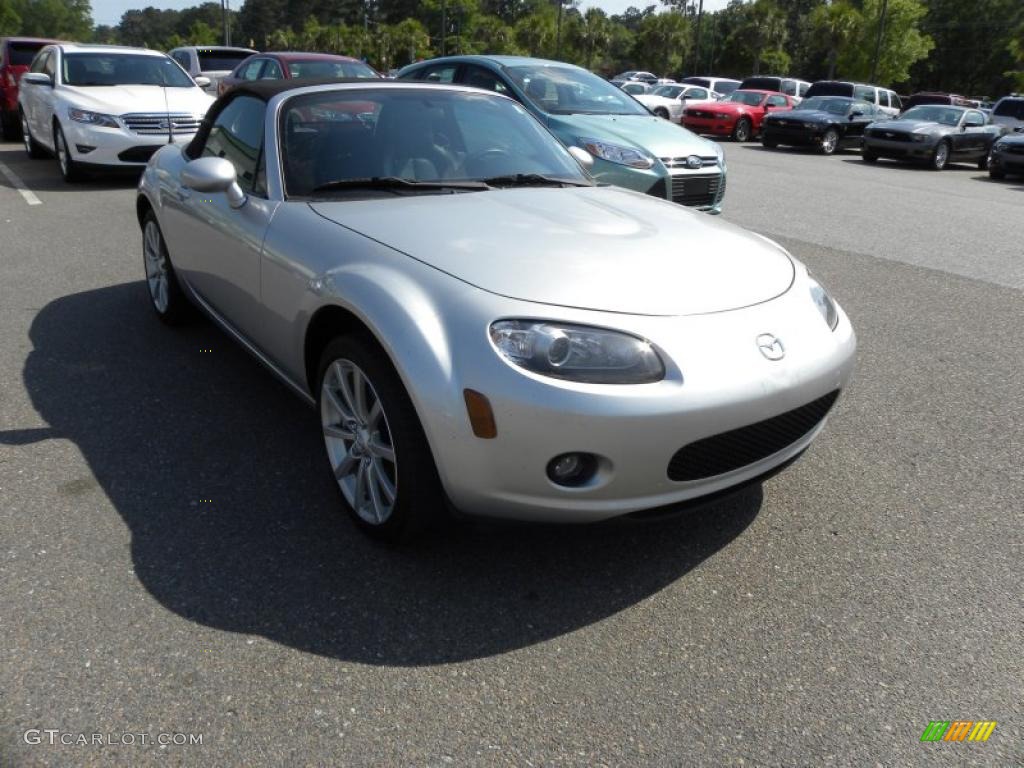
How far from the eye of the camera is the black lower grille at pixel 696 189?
807 centimetres

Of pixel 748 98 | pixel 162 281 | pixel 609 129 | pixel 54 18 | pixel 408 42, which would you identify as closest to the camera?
pixel 162 281

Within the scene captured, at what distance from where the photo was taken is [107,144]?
9891mm

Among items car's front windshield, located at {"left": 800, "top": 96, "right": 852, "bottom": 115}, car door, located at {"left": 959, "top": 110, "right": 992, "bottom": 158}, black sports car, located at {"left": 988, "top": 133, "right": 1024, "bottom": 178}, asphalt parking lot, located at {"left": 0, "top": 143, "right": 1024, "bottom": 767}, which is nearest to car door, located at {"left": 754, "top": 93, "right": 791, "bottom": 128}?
car's front windshield, located at {"left": 800, "top": 96, "right": 852, "bottom": 115}

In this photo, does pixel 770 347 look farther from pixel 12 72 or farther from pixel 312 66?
pixel 12 72

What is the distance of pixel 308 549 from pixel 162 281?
281cm

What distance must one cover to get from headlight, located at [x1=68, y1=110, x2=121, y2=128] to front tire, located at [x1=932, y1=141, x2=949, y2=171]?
16228 mm

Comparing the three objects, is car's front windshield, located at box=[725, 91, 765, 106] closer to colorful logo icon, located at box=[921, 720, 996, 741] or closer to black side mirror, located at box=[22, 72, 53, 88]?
black side mirror, located at box=[22, 72, 53, 88]

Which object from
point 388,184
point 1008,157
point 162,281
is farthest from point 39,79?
point 1008,157

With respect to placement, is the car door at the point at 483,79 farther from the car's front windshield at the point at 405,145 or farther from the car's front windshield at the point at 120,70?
the car's front windshield at the point at 405,145

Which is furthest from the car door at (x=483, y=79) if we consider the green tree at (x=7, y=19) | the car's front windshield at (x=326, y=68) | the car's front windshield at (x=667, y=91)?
the green tree at (x=7, y=19)

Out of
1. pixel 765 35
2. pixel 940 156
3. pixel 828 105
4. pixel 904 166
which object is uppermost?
pixel 765 35

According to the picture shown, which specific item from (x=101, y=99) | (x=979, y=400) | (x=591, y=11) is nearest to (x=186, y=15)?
(x=591, y=11)

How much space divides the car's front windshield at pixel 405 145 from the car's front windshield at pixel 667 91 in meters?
26.9

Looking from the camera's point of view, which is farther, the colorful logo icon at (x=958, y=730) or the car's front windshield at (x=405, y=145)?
the car's front windshield at (x=405, y=145)
